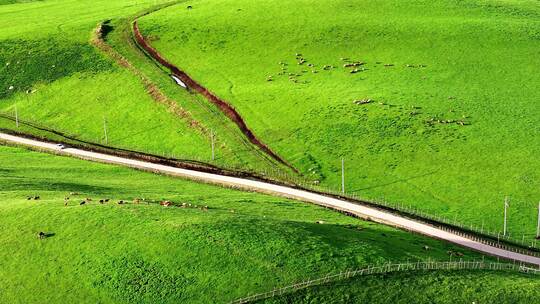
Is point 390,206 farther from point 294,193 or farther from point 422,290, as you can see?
point 422,290

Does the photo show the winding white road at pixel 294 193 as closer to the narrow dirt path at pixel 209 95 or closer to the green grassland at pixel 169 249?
the green grassland at pixel 169 249

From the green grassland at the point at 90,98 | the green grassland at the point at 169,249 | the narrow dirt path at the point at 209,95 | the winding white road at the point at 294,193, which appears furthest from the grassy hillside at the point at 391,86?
the green grassland at the point at 169,249

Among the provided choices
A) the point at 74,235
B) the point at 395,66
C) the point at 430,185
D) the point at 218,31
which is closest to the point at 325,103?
the point at 395,66

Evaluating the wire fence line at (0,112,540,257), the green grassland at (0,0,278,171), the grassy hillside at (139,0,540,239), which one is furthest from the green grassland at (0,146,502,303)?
the green grassland at (0,0,278,171)

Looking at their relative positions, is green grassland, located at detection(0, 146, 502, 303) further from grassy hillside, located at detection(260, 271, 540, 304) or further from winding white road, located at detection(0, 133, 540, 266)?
winding white road, located at detection(0, 133, 540, 266)

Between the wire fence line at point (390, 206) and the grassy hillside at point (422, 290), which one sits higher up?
the grassy hillside at point (422, 290)

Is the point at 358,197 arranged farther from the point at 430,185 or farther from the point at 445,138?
the point at 445,138
